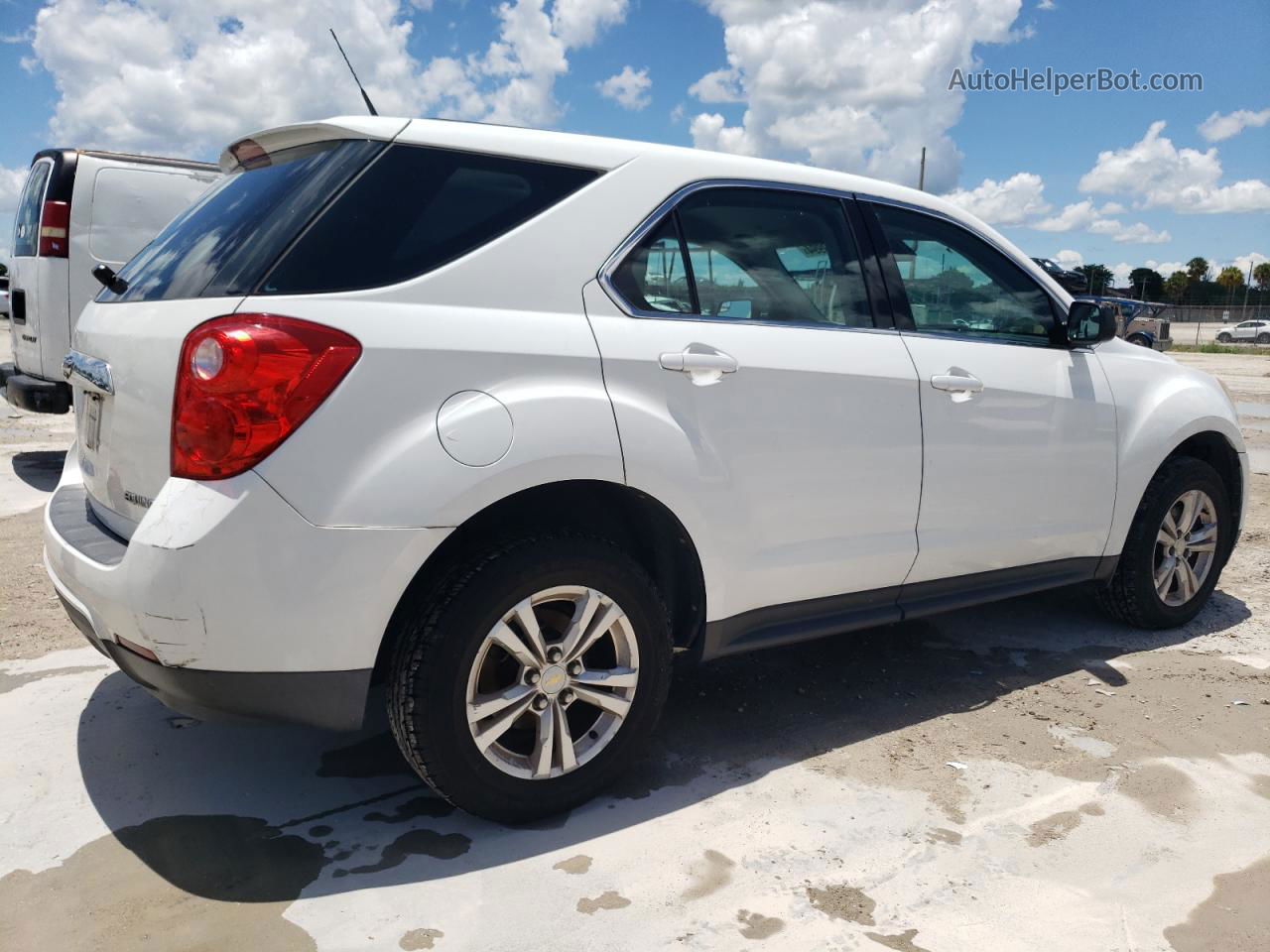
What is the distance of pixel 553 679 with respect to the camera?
8.79 feet

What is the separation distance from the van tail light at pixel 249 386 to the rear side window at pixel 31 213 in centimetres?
572

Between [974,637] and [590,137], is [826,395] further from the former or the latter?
[974,637]

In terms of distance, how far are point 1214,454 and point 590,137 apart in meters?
3.32

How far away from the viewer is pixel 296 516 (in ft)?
7.48

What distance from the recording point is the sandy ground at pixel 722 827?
2.34 metres

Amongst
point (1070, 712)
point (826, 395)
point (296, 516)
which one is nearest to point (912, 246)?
point (826, 395)

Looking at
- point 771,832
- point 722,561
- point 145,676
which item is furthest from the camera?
point 722,561

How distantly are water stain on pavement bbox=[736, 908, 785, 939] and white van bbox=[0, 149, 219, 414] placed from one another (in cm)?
598

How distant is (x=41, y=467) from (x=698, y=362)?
21.6 feet

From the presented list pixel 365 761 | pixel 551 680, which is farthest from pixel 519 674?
pixel 365 761

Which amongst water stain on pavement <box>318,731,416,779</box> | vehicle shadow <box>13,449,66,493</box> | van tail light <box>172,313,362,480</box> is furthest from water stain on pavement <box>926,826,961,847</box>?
vehicle shadow <box>13,449,66,493</box>

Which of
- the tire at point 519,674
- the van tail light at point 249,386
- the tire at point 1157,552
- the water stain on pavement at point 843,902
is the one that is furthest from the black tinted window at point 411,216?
the tire at point 1157,552

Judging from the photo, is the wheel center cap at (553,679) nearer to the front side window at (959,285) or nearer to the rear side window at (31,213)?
the front side window at (959,285)

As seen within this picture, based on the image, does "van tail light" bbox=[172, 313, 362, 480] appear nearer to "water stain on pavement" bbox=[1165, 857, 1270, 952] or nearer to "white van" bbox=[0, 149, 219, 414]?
"water stain on pavement" bbox=[1165, 857, 1270, 952]
